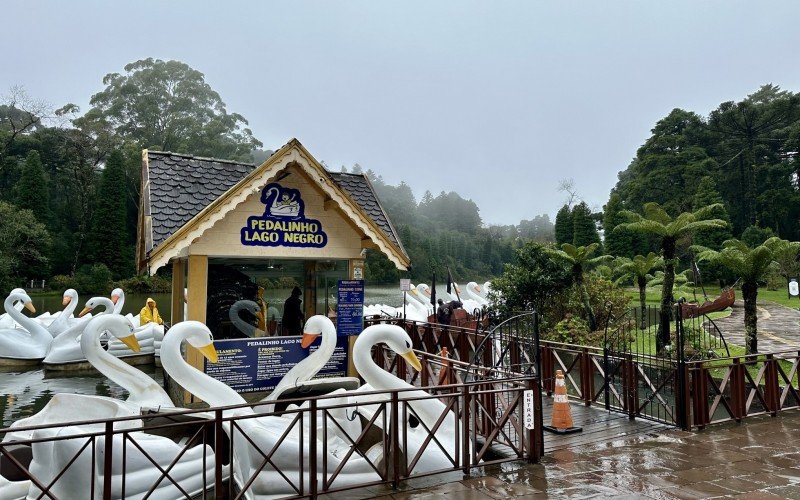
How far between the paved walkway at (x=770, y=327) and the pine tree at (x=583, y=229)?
18.6m

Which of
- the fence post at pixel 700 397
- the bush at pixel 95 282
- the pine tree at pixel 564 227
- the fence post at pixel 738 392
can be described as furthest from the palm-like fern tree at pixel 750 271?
the bush at pixel 95 282

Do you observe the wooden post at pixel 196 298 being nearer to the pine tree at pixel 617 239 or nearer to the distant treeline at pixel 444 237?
the distant treeline at pixel 444 237

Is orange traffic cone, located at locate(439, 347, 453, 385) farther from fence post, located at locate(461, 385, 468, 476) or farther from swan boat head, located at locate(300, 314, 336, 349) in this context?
swan boat head, located at locate(300, 314, 336, 349)

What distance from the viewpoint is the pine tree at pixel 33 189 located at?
45469mm

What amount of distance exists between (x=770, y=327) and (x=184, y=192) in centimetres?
2394

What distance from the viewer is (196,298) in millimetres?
9016

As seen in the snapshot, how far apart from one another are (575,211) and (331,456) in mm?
47298

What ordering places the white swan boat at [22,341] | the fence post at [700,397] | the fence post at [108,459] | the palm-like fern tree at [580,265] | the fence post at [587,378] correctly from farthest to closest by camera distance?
the palm-like fern tree at [580,265]
the white swan boat at [22,341]
the fence post at [587,378]
the fence post at [700,397]
the fence post at [108,459]

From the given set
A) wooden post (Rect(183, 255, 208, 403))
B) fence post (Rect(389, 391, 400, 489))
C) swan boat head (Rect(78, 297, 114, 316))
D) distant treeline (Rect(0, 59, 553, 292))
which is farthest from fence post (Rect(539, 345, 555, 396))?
distant treeline (Rect(0, 59, 553, 292))

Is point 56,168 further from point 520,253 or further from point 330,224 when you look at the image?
point 330,224

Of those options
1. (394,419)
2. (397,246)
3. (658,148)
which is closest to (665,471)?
(394,419)

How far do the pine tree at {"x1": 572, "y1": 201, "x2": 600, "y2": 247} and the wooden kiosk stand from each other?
4029 cm

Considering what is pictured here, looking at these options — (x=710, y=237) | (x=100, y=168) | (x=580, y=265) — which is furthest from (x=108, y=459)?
(x=100, y=168)

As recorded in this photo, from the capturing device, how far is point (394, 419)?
621 cm
